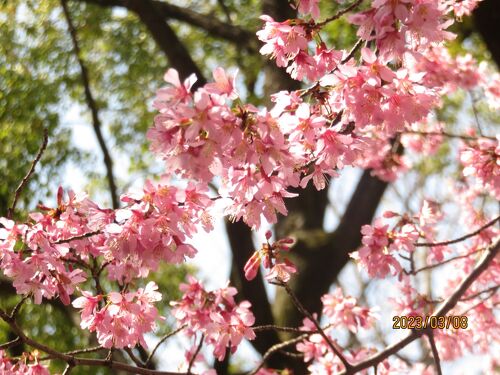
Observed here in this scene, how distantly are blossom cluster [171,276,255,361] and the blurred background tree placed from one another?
956 millimetres

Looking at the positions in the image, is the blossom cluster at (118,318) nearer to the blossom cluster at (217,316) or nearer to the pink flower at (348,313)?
the blossom cluster at (217,316)

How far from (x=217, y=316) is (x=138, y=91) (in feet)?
12.0

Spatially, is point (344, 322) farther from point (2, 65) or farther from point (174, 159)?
point (2, 65)

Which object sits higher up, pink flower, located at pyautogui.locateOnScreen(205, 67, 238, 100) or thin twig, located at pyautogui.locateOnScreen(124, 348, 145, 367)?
pink flower, located at pyautogui.locateOnScreen(205, 67, 238, 100)

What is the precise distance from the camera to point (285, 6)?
433 cm

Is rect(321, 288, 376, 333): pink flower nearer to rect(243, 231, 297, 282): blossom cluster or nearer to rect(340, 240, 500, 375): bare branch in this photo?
rect(340, 240, 500, 375): bare branch

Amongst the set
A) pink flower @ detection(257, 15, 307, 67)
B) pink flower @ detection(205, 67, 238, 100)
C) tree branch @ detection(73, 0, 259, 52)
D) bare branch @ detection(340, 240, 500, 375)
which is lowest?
bare branch @ detection(340, 240, 500, 375)

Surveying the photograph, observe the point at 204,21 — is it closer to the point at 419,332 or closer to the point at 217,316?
the point at 217,316

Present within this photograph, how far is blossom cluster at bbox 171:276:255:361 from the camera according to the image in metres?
2.30

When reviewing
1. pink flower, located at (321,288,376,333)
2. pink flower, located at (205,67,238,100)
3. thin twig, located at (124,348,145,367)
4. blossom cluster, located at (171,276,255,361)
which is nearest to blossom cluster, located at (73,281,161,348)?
thin twig, located at (124,348,145,367)

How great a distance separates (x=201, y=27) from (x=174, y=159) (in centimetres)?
381

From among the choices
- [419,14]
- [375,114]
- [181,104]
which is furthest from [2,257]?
[419,14]

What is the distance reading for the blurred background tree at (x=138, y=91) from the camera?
3975 millimetres
